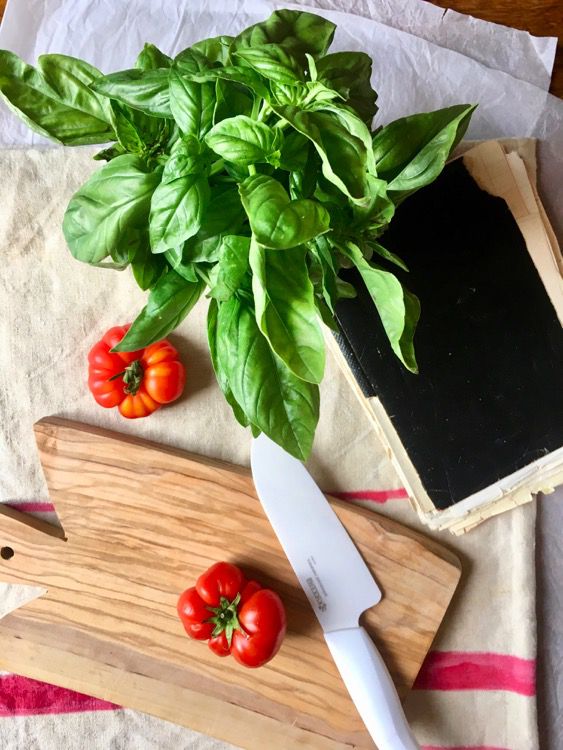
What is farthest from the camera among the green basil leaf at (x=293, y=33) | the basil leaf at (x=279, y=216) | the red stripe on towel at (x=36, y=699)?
the red stripe on towel at (x=36, y=699)

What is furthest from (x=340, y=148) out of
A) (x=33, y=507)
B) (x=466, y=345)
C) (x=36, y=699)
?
(x=36, y=699)

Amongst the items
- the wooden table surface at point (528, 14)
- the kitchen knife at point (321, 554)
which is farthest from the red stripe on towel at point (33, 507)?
the wooden table surface at point (528, 14)

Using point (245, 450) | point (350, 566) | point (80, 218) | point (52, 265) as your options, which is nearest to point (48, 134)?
point (80, 218)

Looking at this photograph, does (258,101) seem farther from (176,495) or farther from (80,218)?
(176,495)

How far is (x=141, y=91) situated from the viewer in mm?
543

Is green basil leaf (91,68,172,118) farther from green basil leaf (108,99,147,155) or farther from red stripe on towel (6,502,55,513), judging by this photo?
red stripe on towel (6,502,55,513)

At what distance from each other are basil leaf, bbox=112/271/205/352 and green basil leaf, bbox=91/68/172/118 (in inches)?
5.3

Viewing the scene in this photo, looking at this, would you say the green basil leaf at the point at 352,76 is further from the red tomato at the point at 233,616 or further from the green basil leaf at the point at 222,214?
the red tomato at the point at 233,616

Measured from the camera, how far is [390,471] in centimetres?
88

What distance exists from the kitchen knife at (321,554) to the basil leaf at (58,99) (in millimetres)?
377

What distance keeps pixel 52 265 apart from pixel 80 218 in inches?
13.0

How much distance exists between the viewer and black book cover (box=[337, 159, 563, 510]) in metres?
0.81

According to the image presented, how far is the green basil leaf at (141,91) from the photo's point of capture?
1.78ft

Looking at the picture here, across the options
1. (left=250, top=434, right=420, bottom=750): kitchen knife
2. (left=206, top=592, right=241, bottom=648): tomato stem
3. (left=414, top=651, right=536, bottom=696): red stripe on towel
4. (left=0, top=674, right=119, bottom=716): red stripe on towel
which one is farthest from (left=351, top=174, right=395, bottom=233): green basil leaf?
(left=0, top=674, right=119, bottom=716): red stripe on towel
